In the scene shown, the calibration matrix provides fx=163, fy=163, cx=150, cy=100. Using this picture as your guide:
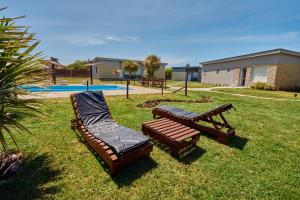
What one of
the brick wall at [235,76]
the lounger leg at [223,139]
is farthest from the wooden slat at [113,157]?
the brick wall at [235,76]

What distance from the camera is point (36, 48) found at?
2.69 meters

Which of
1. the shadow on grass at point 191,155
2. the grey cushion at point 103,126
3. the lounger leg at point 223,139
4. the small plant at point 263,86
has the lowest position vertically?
the shadow on grass at point 191,155

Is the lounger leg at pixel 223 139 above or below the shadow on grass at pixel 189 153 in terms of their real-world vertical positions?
above

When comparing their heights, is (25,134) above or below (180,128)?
below

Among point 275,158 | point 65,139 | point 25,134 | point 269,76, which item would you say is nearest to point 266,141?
point 275,158

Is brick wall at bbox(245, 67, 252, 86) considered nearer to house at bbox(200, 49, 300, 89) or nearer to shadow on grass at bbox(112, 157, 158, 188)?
house at bbox(200, 49, 300, 89)

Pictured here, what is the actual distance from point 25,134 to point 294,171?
250 inches

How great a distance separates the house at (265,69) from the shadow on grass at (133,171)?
20.7m

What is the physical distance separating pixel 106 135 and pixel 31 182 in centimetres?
141

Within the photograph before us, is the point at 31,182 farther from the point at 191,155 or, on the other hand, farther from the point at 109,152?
the point at 191,155

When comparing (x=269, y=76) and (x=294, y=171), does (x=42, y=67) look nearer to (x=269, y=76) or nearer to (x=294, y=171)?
(x=294, y=171)

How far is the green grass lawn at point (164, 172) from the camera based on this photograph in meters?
2.55

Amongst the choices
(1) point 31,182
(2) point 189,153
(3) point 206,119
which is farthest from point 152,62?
(1) point 31,182

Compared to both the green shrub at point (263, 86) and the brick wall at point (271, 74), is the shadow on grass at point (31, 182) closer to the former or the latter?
the green shrub at point (263, 86)
